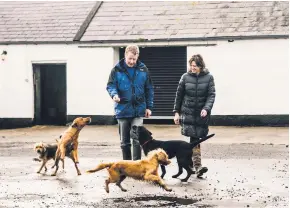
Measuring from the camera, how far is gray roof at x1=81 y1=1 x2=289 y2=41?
19.8 meters

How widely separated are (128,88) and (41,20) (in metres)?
13.6

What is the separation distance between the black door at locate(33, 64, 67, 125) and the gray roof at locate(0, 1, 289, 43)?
1276 millimetres

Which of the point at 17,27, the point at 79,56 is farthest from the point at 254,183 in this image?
the point at 17,27

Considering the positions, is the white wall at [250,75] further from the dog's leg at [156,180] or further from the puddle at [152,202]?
the puddle at [152,202]

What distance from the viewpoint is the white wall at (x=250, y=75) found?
19.4 m

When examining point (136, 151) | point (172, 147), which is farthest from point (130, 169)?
point (136, 151)

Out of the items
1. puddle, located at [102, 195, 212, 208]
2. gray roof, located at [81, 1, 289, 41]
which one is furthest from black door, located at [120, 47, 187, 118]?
puddle, located at [102, 195, 212, 208]

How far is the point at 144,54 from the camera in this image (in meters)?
21.0

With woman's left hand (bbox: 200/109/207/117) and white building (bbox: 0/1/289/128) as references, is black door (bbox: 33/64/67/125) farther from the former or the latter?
woman's left hand (bbox: 200/109/207/117)

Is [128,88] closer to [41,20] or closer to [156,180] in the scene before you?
[156,180]

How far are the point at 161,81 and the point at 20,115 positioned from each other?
5089 mm

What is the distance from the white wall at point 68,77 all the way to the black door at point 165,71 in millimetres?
1402

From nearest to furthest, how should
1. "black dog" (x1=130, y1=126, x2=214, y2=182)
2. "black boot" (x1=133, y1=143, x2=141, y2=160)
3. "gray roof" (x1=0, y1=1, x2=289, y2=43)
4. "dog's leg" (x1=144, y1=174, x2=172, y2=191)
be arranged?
"dog's leg" (x1=144, y1=174, x2=172, y2=191) < "black dog" (x1=130, y1=126, x2=214, y2=182) < "black boot" (x1=133, y1=143, x2=141, y2=160) < "gray roof" (x1=0, y1=1, x2=289, y2=43)

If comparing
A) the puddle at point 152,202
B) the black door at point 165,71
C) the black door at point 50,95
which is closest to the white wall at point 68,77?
the black door at point 50,95
